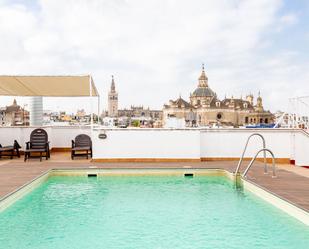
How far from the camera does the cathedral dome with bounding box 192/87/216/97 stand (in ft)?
518

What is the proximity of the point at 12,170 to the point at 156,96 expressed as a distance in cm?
4213

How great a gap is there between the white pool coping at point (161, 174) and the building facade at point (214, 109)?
141 m

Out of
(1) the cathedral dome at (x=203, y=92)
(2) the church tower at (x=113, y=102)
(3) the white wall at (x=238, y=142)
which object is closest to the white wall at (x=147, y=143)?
(3) the white wall at (x=238, y=142)

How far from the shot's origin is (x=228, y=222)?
555 cm

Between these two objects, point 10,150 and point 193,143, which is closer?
point 193,143

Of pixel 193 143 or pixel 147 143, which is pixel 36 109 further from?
pixel 193 143

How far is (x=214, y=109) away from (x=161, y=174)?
145829mm

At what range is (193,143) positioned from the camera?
35.6ft

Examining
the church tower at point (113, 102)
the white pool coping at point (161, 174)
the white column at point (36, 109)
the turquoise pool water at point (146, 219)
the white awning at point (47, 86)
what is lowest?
the turquoise pool water at point (146, 219)

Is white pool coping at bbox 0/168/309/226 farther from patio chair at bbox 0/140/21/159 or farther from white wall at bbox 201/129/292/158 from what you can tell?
patio chair at bbox 0/140/21/159

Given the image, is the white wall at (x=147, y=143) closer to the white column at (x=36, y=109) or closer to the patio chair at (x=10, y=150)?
the patio chair at (x=10, y=150)

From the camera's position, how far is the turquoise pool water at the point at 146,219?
185 inches

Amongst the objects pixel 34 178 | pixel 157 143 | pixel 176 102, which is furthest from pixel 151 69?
pixel 176 102

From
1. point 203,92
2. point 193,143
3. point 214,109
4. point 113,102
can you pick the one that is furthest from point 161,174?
point 113,102
